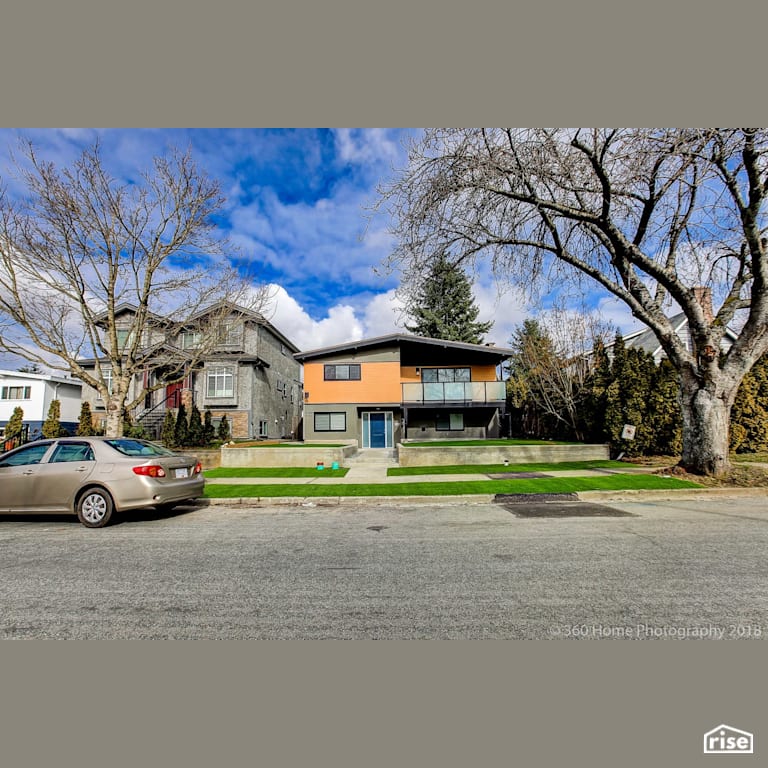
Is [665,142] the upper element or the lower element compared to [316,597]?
upper

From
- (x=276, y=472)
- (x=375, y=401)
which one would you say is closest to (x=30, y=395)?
(x=375, y=401)

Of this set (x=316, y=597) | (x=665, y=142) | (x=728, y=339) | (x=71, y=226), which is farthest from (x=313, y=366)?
(x=728, y=339)

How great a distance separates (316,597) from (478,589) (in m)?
1.48

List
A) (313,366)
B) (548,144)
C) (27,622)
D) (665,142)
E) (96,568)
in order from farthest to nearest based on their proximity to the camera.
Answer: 1. (313,366)
2. (548,144)
3. (665,142)
4. (96,568)
5. (27,622)

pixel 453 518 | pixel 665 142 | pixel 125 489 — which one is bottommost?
pixel 453 518

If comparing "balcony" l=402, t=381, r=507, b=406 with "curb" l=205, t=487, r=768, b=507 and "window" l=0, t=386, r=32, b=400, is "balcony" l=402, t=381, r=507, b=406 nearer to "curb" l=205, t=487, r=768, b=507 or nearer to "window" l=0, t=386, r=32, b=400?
"curb" l=205, t=487, r=768, b=507

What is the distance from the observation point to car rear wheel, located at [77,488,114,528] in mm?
6902

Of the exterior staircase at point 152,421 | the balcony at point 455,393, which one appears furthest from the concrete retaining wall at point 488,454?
the exterior staircase at point 152,421

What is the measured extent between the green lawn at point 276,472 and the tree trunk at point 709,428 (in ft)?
30.5

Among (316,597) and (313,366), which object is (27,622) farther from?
(313,366)

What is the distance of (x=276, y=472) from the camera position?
1320cm

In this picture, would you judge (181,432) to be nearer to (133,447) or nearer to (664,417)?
(133,447)

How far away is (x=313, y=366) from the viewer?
24.9 metres

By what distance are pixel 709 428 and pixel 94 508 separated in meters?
13.2
